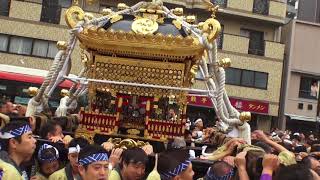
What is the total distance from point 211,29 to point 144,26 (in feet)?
3.05

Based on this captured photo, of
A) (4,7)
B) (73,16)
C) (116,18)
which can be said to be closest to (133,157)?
(116,18)

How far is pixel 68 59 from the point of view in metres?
7.48

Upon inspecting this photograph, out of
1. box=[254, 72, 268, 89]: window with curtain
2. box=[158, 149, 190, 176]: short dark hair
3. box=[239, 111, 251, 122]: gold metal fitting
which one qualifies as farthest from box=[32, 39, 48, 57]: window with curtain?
box=[158, 149, 190, 176]: short dark hair

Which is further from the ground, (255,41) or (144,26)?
(255,41)

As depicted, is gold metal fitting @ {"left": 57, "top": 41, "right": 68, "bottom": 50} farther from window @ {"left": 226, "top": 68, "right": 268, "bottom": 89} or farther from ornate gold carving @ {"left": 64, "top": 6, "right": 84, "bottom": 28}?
window @ {"left": 226, "top": 68, "right": 268, "bottom": 89}

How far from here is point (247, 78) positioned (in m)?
23.4

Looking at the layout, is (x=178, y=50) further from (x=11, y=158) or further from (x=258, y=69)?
(x=258, y=69)

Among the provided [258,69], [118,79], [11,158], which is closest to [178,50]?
[118,79]

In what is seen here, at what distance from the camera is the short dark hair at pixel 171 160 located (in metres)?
3.40

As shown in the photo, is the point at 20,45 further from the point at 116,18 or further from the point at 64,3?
the point at 116,18

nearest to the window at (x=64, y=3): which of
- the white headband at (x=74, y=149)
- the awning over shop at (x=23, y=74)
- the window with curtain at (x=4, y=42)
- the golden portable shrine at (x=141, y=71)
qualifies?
the window with curtain at (x=4, y=42)

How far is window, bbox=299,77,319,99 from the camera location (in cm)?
2442

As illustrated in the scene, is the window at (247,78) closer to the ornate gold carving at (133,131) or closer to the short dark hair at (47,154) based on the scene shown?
the ornate gold carving at (133,131)

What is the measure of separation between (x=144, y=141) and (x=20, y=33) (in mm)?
16228
